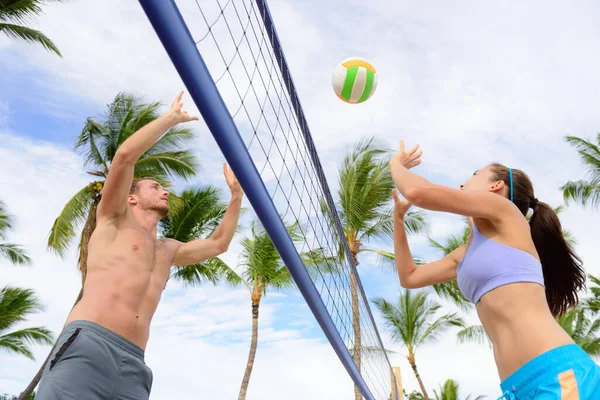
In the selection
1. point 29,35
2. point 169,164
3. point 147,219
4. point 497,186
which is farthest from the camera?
point 169,164

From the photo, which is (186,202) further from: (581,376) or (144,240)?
(581,376)

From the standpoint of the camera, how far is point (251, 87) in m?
3.15

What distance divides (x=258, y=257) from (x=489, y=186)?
16.2 meters

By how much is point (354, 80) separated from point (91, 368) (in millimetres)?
3808

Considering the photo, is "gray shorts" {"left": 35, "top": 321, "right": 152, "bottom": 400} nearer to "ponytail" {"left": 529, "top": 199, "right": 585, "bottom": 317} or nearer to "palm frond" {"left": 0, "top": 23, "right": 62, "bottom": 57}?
"ponytail" {"left": 529, "top": 199, "right": 585, "bottom": 317}

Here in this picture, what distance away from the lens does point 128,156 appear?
8.70ft

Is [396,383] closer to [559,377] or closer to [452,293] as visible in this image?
[559,377]

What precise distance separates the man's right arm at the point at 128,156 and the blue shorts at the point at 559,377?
155 centimetres

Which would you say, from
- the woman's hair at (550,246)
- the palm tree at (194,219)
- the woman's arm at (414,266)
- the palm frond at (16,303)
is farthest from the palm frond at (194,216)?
the woman's hair at (550,246)

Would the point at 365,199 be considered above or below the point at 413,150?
above

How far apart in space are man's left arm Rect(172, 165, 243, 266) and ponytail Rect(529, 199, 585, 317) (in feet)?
5.48

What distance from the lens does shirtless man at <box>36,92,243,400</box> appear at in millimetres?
2361

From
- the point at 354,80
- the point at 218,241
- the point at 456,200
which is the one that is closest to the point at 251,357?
the point at 354,80

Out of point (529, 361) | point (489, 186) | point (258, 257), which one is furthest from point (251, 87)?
point (258, 257)
